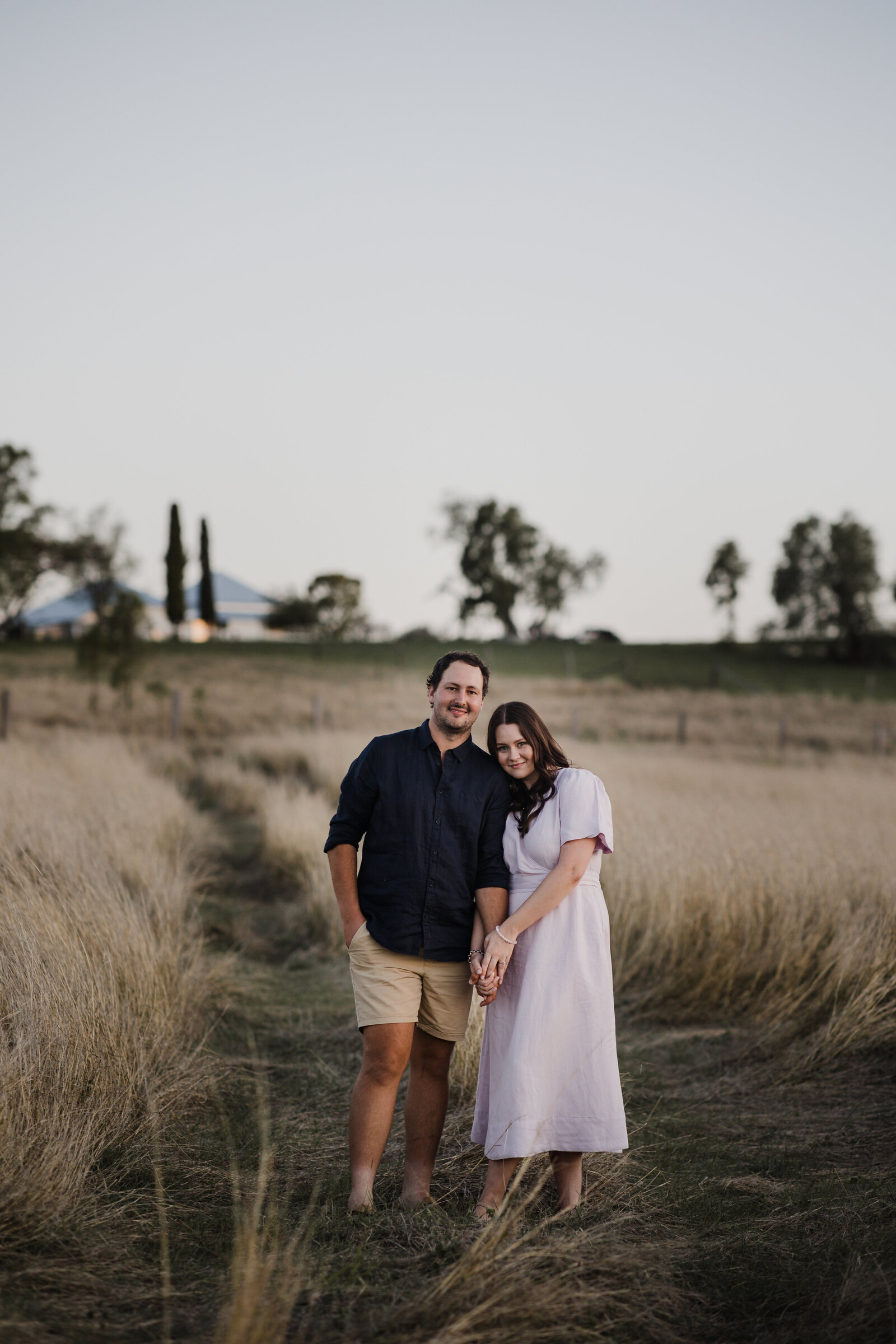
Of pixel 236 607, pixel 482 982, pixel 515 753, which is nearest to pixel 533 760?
pixel 515 753

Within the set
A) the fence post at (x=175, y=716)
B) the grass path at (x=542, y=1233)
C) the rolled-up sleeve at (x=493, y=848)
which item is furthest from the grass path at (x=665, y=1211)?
the fence post at (x=175, y=716)

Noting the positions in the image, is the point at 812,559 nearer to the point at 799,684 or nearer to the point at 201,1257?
the point at 799,684

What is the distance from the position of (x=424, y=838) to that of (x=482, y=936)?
37 centimetres

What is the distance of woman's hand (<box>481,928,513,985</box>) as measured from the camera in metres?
3.03

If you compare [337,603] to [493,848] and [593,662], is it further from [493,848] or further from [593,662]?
[493,848]

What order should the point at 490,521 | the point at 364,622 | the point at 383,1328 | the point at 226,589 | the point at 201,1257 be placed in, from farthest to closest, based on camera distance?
the point at 226,589 → the point at 364,622 → the point at 490,521 → the point at 201,1257 → the point at 383,1328

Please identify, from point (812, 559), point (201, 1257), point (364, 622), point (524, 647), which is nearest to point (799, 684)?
point (524, 647)

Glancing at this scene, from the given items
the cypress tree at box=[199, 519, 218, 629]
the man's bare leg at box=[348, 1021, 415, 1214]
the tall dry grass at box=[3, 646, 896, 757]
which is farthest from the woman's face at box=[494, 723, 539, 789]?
the cypress tree at box=[199, 519, 218, 629]

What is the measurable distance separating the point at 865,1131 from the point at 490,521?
179 feet

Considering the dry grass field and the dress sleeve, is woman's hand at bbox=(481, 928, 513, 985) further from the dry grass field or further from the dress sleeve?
the dry grass field

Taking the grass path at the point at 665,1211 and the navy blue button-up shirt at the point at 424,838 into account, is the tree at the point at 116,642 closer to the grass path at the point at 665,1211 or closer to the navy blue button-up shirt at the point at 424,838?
the grass path at the point at 665,1211

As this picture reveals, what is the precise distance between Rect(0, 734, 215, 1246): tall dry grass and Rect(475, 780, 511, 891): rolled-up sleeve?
1.49 meters

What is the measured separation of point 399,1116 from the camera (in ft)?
14.1

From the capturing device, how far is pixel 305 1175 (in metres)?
3.55
